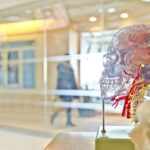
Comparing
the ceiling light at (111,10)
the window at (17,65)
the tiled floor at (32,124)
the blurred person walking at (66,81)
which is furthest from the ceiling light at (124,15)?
the window at (17,65)

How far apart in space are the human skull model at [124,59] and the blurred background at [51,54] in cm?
406

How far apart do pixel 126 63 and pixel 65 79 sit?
541 centimetres

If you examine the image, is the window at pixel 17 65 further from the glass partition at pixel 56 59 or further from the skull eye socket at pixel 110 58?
the skull eye socket at pixel 110 58

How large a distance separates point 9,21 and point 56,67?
5.46 feet

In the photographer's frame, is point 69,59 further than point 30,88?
No

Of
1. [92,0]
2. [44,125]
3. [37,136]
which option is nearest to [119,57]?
[37,136]

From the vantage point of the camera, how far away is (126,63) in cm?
98

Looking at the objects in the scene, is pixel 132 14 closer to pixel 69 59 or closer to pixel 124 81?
pixel 69 59

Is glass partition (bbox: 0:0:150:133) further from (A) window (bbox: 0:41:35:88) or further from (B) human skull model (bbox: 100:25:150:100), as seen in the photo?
(B) human skull model (bbox: 100:25:150:100)

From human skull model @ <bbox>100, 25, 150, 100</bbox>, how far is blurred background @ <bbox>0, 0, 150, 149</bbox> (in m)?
4.06

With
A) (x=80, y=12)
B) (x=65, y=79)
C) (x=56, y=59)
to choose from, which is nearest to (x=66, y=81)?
(x=65, y=79)

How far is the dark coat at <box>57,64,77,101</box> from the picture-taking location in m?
6.28

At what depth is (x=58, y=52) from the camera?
6715mm

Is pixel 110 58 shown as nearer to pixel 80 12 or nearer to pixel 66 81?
pixel 80 12
